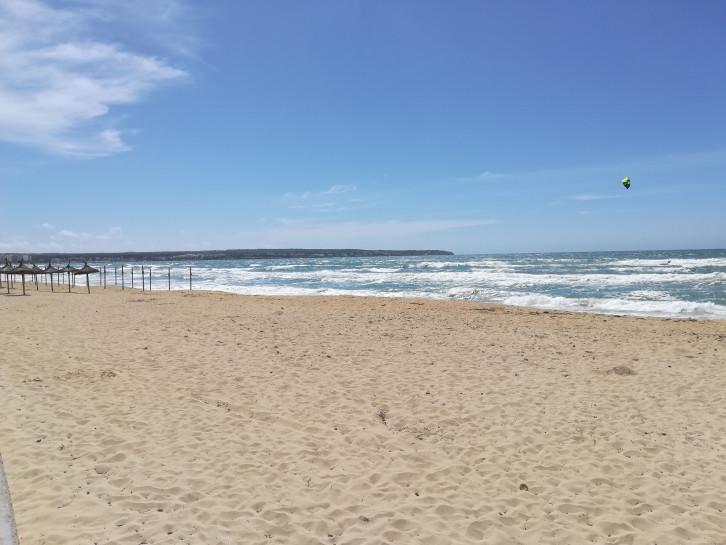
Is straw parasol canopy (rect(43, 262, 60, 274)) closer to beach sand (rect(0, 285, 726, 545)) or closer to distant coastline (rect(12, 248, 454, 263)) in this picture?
beach sand (rect(0, 285, 726, 545))

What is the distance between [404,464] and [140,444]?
2859mm

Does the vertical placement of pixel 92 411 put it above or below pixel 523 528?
above

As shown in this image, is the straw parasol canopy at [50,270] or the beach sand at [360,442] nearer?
the beach sand at [360,442]

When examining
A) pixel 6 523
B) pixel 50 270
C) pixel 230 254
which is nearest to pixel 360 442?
pixel 6 523

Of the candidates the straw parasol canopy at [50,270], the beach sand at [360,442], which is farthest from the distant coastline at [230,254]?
the beach sand at [360,442]

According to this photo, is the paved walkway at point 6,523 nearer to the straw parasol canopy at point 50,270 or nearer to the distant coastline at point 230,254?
the straw parasol canopy at point 50,270

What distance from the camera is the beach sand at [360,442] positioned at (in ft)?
11.9

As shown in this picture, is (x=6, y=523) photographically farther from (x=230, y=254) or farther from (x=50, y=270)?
(x=230, y=254)

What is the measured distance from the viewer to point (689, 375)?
7.85 metres

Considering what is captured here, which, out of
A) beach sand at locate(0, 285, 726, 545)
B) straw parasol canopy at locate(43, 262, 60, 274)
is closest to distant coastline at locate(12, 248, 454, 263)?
straw parasol canopy at locate(43, 262, 60, 274)

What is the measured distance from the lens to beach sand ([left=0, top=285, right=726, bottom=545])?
3617 mm

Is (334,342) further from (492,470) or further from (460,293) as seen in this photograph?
(460,293)

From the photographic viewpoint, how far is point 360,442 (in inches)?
203

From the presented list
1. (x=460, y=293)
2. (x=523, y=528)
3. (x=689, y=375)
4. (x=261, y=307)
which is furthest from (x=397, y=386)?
(x=460, y=293)
